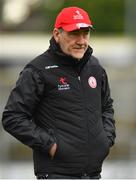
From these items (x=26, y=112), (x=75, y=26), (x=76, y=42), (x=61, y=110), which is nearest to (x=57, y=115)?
(x=61, y=110)

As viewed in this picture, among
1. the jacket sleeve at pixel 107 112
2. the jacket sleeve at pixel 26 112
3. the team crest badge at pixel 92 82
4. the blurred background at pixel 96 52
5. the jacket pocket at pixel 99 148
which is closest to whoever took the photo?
the jacket sleeve at pixel 26 112

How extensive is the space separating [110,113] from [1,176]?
6.15 meters

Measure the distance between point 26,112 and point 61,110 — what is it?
0.85 ft

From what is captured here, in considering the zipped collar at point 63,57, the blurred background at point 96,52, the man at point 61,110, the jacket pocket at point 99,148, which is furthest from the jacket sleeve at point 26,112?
the blurred background at point 96,52

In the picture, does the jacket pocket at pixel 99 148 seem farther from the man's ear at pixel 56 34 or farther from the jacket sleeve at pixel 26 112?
the man's ear at pixel 56 34

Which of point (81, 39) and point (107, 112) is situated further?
point (107, 112)

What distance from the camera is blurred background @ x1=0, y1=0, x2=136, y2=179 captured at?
48.7 feet

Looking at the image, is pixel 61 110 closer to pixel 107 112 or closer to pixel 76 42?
pixel 76 42

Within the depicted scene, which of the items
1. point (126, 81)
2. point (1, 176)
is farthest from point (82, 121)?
point (126, 81)

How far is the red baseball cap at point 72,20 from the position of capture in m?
6.93

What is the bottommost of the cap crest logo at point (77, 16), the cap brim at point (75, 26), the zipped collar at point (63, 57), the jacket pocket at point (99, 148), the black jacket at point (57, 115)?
the jacket pocket at point (99, 148)

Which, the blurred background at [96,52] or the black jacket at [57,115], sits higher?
the black jacket at [57,115]

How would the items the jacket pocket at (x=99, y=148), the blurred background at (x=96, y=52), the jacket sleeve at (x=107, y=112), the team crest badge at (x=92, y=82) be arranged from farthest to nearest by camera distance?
the blurred background at (x=96, y=52), the jacket sleeve at (x=107, y=112), the team crest badge at (x=92, y=82), the jacket pocket at (x=99, y=148)

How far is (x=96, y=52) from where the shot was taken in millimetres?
45656
